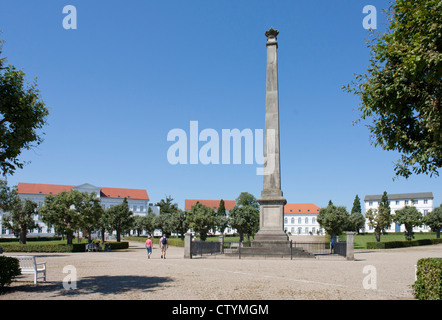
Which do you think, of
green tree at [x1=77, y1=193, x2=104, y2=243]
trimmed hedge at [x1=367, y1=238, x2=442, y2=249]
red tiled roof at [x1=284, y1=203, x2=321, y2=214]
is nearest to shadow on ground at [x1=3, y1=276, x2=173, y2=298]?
green tree at [x1=77, y1=193, x2=104, y2=243]

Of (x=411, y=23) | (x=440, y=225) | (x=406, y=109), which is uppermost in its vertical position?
(x=411, y=23)

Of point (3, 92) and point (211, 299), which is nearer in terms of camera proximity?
point (211, 299)

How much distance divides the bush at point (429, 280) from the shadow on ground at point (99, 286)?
7.37 metres

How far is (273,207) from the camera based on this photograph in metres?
23.8

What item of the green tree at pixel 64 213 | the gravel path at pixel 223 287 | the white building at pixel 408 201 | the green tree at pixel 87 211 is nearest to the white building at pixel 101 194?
the green tree at pixel 64 213

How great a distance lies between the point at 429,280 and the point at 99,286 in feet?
31.4

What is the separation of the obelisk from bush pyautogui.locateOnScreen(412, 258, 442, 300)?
13966 mm

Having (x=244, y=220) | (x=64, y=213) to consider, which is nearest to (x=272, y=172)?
(x=64, y=213)

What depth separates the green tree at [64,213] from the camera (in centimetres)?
3797
